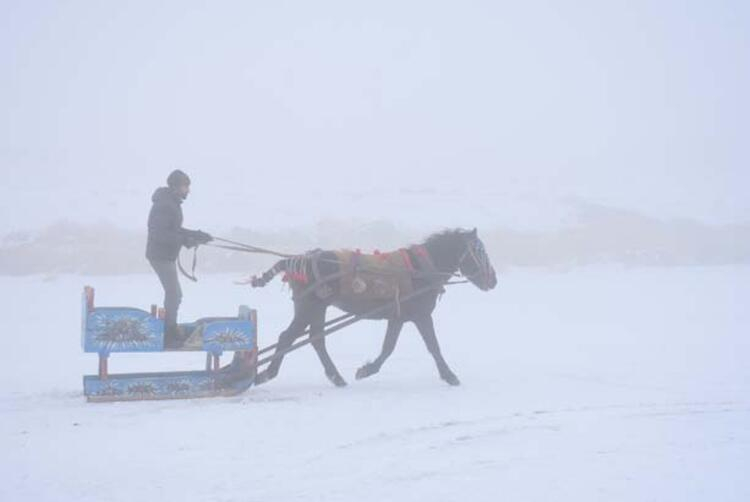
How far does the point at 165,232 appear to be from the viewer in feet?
27.9

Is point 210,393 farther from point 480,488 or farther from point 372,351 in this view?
point 372,351

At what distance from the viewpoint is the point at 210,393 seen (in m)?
8.71

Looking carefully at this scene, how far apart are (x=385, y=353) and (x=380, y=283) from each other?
834mm

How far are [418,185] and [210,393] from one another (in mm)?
29160

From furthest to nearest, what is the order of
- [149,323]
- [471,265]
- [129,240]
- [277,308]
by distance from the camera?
[129,240], [277,308], [471,265], [149,323]

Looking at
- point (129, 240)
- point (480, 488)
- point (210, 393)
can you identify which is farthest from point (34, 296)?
point (480, 488)

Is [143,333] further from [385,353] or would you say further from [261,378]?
[385,353]

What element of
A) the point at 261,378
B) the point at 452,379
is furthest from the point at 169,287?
the point at 452,379

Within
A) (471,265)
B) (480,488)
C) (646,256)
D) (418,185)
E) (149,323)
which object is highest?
(418,185)

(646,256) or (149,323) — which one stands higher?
(646,256)

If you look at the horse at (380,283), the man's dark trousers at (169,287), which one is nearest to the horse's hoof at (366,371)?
the horse at (380,283)

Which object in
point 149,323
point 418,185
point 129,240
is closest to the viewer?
point 149,323

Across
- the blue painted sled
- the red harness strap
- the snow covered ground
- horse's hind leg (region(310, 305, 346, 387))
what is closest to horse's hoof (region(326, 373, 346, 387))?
horse's hind leg (region(310, 305, 346, 387))

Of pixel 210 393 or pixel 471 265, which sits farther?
pixel 471 265
